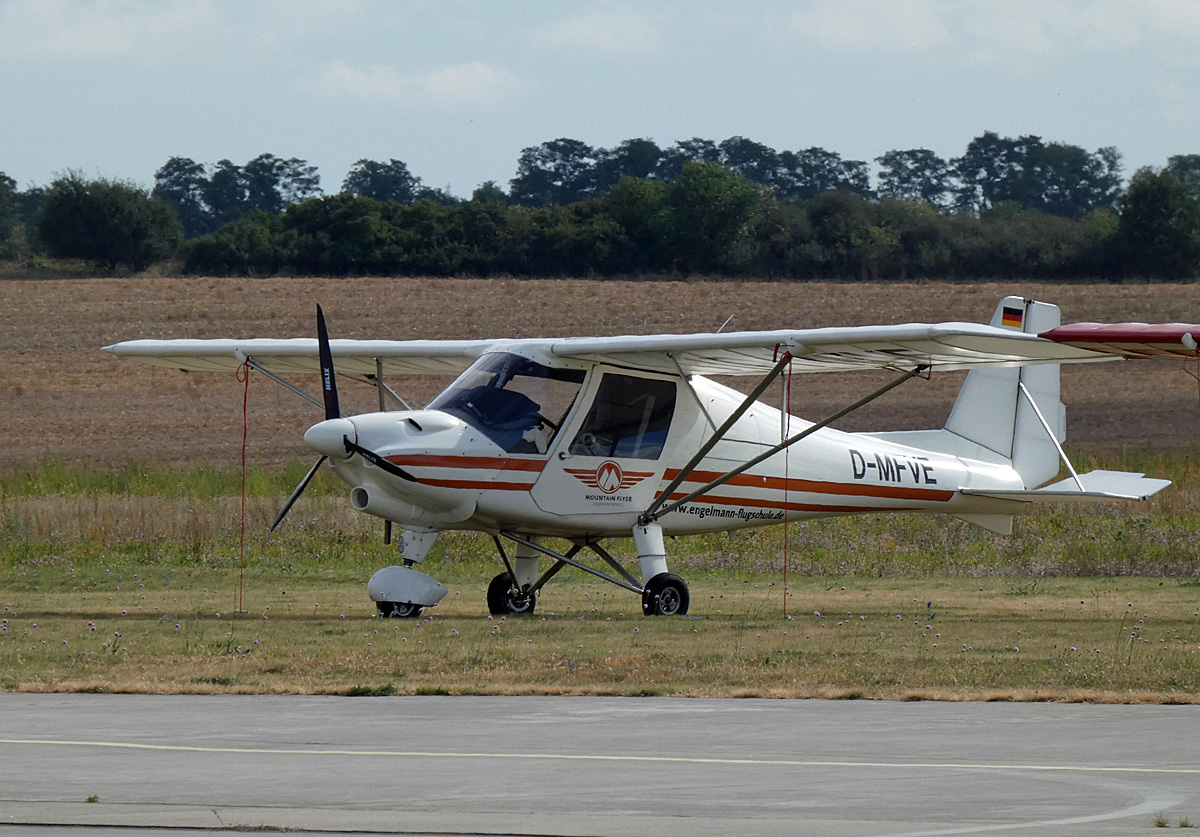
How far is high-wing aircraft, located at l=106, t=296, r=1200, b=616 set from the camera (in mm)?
14922

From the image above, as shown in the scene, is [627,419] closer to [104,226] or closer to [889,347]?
[889,347]

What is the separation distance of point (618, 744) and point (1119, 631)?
6578mm

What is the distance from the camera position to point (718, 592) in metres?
18.8

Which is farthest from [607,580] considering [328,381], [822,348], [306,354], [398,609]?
[306,354]

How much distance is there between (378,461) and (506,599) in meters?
2.55

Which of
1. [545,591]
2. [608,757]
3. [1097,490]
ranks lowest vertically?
[545,591]

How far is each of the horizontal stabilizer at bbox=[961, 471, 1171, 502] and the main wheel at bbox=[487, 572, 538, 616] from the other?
498 cm

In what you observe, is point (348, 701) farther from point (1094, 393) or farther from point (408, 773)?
point (1094, 393)

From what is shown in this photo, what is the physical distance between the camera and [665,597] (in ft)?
51.9

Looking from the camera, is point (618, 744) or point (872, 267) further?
point (872, 267)

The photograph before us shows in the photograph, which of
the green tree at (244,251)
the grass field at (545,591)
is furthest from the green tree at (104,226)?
the grass field at (545,591)

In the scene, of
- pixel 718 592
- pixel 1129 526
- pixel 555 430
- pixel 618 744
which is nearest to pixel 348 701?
pixel 618 744

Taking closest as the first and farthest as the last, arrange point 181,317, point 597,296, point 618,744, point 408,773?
point 408,773
point 618,744
point 181,317
point 597,296

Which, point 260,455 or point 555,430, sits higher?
point 555,430
